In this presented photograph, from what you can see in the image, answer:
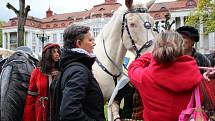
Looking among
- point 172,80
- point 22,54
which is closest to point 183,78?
point 172,80

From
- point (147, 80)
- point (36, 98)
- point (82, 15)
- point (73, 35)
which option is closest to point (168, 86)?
point (147, 80)

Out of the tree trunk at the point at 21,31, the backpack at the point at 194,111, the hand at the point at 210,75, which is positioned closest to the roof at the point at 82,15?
the tree trunk at the point at 21,31

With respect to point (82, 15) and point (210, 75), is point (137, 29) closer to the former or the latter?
point (210, 75)

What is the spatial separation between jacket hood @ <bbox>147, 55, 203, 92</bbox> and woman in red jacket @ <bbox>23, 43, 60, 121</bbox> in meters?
2.07

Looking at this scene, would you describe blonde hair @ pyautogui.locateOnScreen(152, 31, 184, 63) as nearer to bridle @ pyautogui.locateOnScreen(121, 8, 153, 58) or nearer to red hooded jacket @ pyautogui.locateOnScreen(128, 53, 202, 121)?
red hooded jacket @ pyautogui.locateOnScreen(128, 53, 202, 121)

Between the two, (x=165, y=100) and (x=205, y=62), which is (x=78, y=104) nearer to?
(x=165, y=100)

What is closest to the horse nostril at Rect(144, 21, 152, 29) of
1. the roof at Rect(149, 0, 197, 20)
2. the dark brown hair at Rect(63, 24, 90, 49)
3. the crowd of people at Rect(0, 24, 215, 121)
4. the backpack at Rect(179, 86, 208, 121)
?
the crowd of people at Rect(0, 24, 215, 121)

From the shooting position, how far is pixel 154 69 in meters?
2.71

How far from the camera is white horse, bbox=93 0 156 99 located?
4.81 metres

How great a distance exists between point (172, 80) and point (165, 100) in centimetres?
16

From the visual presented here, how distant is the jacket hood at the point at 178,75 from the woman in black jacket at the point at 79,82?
0.47 m

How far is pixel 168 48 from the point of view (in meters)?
2.61

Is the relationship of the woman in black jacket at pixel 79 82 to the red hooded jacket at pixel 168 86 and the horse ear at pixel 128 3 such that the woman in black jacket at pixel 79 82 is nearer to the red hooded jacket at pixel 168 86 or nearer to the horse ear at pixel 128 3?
the red hooded jacket at pixel 168 86

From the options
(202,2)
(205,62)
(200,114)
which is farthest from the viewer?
(202,2)
